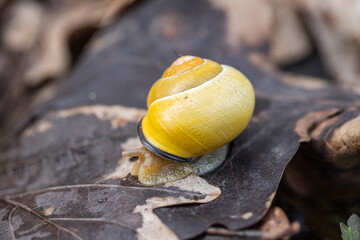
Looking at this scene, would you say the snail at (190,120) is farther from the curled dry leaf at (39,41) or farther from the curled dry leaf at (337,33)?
the curled dry leaf at (39,41)

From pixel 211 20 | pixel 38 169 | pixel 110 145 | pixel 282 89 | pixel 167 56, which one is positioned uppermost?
pixel 211 20

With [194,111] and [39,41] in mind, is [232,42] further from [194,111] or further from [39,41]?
[39,41]

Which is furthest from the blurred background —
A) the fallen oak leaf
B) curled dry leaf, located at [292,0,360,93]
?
the fallen oak leaf

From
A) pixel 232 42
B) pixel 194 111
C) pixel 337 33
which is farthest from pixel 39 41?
pixel 337 33

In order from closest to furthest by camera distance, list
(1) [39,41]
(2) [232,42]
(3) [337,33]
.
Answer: (2) [232,42], (3) [337,33], (1) [39,41]

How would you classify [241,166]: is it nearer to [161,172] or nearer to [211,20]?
[161,172]

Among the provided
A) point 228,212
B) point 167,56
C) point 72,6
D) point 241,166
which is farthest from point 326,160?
point 72,6
